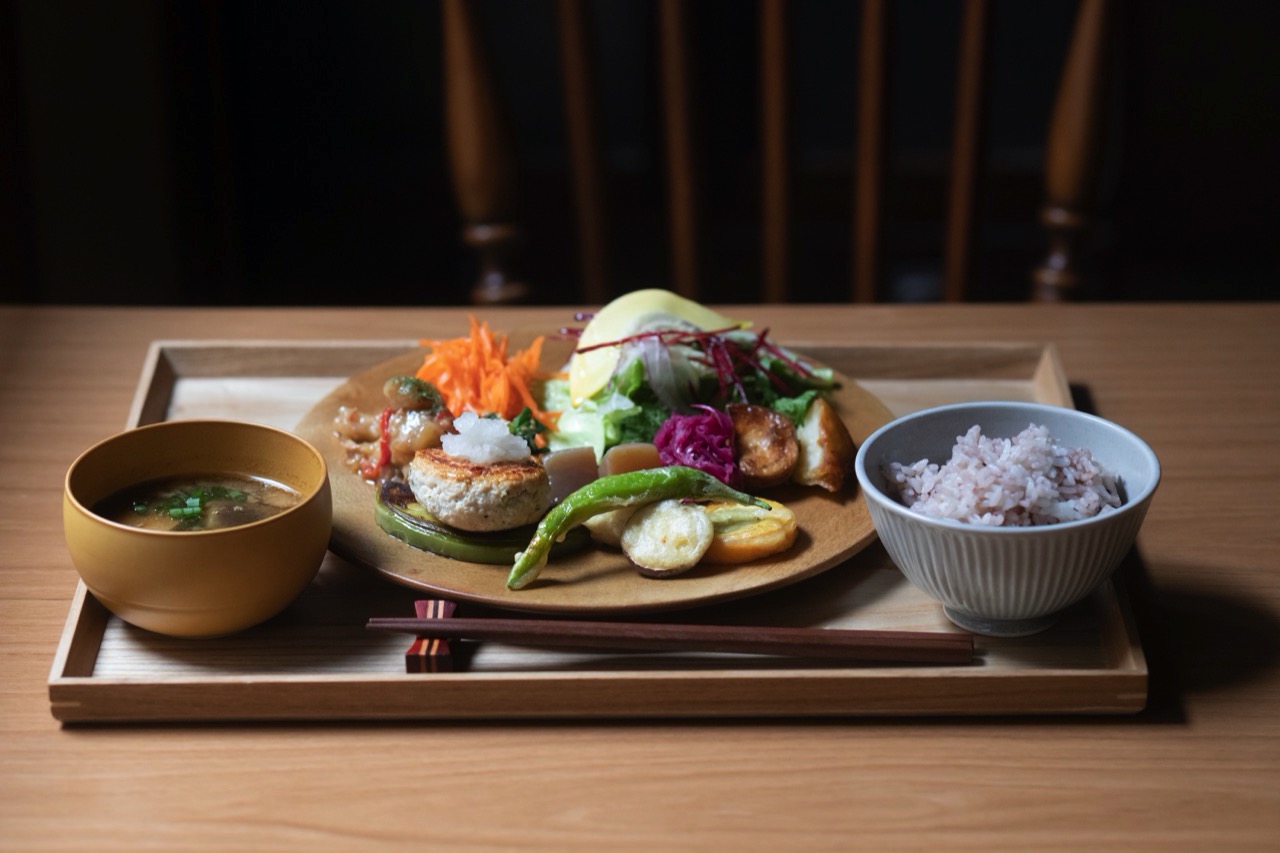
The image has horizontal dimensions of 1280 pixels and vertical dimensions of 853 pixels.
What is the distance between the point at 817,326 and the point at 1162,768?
110cm

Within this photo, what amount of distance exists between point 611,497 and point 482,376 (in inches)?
17.8

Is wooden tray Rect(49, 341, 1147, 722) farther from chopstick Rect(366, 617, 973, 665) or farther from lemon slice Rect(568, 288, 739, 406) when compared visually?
lemon slice Rect(568, 288, 739, 406)

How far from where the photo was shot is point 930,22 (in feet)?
13.2

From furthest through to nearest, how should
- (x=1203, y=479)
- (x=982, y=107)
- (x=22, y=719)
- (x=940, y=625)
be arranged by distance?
(x=982, y=107)
(x=1203, y=479)
(x=940, y=625)
(x=22, y=719)

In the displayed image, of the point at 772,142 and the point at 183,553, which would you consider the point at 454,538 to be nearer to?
the point at 183,553

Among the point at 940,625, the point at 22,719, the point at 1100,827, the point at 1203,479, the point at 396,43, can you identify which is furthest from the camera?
the point at 396,43

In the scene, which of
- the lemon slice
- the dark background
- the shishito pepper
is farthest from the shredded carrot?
the dark background

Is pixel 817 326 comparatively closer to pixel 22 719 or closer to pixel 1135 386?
pixel 1135 386

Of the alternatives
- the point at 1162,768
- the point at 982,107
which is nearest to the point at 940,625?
the point at 1162,768

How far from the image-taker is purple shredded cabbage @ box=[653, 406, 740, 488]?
5.24 feet

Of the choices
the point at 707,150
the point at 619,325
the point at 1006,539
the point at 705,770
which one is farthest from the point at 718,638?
the point at 707,150

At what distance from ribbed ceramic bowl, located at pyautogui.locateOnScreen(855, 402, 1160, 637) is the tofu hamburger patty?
1.18ft

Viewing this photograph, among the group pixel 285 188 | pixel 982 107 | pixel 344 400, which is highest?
pixel 982 107

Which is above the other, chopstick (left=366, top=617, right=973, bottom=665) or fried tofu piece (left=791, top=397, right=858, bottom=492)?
fried tofu piece (left=791, top=397, right=858, bottom=492)
